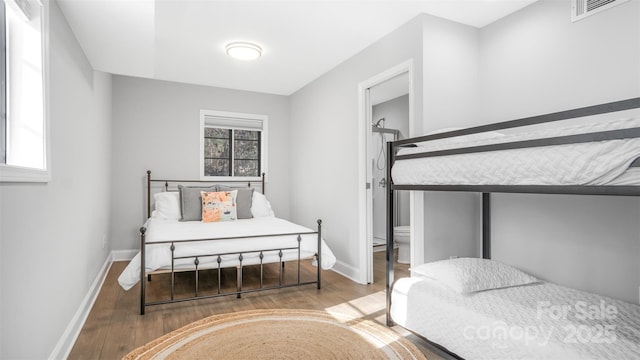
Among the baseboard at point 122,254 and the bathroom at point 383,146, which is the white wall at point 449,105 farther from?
the baseboard at point 122,254

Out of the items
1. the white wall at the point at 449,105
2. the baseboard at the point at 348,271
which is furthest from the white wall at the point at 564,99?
the baseboard at the point at 348,271

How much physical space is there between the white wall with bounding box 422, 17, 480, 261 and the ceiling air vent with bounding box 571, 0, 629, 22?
0.79 m

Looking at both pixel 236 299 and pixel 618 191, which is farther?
pixel 236 299

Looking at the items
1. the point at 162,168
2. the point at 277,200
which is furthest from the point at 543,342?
the point at 162,168

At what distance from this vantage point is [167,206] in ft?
13.9

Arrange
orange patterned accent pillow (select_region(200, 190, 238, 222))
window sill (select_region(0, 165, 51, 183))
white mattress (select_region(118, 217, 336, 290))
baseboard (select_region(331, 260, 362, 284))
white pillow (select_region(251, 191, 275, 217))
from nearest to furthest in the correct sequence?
window sill (select_region(0, 165, 51, 183)), white mattress (select_region(118, 217, 336, 290)), baseboard (select_region(331, 260, 362, 284)), orange patterned accent pillow (select_region(200, 190, 238, 222)), white pillow (select_region(251, 191, 275, 217))

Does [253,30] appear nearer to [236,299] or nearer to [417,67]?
[417,67]

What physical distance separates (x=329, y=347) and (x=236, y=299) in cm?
113

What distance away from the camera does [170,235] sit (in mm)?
3078

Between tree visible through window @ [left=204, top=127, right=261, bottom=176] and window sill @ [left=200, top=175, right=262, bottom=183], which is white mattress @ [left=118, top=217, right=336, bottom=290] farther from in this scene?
tree visible through window @ [left=204, top=127, right=261, bottom=176]

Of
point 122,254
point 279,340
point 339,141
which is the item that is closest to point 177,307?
point 279,340

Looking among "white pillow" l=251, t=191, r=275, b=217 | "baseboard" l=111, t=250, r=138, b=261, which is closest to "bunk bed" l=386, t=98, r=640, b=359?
"white pillow" l=251, t=191, r=275, b=217

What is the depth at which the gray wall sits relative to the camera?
4.52m

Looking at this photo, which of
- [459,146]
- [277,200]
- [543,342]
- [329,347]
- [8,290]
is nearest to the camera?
[8,290]
